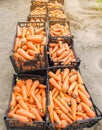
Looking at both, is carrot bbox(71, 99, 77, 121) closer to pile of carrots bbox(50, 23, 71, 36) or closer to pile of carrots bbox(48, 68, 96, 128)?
pile of carrots bbox(48, 68, 96, 128)

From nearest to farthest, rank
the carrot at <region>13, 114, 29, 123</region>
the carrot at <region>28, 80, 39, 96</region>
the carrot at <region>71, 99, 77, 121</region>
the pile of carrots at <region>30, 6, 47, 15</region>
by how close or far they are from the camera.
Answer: the carrot at <region>13, 114, 29, 123</region> → the carrot at <region>71, 99, 77, 121</region> → the carrot at <region>28, 80, 39, 96</region> → the pile of carrots at <region>30, 6, 47, 15</region>

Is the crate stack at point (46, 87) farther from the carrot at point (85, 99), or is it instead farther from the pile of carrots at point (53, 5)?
the pile of carrots at point (53, 5)

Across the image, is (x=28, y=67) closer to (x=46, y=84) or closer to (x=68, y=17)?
(x=46, y=84)

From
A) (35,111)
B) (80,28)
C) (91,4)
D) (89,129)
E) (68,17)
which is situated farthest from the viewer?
(91,4)

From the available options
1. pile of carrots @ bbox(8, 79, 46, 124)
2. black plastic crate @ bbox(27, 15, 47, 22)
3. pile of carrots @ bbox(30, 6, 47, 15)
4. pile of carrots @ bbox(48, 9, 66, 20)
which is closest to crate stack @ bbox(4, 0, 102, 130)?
pile of carrots @ bbox(8, 79, 46, 124)

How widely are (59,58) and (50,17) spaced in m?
1.89

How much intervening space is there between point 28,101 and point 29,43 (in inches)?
45.9

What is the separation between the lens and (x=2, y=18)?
19.8ft

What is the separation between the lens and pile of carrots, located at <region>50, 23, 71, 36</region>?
15.3 ft

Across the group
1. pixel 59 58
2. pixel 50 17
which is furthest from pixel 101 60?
pixel 50 17

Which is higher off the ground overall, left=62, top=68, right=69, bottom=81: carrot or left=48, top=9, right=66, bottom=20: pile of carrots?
left=48, top=9, right=66, bottom=20: pile of carrots

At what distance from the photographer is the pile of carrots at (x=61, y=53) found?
383 centimetres

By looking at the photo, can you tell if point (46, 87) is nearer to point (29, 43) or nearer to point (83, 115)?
point (83, 115)

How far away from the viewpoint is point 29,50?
11.9 ft
